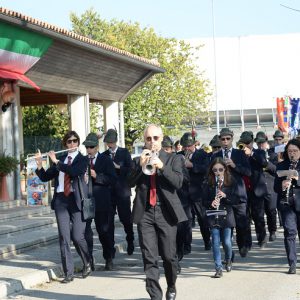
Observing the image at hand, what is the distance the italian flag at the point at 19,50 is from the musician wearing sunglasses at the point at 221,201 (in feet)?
28.2

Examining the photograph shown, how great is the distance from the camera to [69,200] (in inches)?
401

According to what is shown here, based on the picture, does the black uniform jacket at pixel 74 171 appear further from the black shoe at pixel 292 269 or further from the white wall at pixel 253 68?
the white wall at pixel 253 68

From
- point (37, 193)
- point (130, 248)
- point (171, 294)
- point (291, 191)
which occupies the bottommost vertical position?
point (130, 248)

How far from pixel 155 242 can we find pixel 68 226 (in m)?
2.49

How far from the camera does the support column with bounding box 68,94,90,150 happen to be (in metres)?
25.2

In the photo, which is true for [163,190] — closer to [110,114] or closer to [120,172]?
[120,172]

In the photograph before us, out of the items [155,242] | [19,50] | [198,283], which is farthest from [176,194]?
[19,50]

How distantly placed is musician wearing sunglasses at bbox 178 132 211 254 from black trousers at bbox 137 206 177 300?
16.2 ft

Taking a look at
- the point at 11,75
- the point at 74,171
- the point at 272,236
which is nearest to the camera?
the point at 74,171

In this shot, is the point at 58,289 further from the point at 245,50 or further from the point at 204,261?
the point at 245,50

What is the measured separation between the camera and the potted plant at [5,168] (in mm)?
19422

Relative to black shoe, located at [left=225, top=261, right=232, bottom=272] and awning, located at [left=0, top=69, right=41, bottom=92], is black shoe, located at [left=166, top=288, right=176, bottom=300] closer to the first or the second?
black shoe, located at [left=225, top=261, right=232, bottom=272]

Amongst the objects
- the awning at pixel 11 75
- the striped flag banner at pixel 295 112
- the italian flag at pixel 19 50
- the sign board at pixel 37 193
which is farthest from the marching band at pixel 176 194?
the striped flag banner at pixel 295 112

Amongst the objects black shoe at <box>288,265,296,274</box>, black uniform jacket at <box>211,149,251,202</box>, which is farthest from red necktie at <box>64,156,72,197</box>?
black shoe at <box>288,265,296,274</box>
